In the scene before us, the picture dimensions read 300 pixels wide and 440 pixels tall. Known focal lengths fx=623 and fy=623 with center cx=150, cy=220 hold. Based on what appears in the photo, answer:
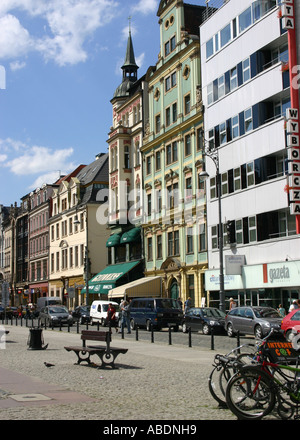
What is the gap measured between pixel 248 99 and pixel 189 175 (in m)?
9.84

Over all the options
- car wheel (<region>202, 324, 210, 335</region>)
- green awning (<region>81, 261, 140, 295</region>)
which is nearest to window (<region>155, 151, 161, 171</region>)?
green awning (<region>81, 261, 140, 295</region>)

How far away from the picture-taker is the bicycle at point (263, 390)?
27.5ft

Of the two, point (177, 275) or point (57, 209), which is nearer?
point (177, 275)

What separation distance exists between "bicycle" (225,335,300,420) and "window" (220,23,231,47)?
33702 millimetres

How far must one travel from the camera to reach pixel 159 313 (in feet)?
113

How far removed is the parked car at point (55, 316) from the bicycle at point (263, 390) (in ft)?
102

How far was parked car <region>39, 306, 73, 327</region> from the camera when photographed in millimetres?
39906

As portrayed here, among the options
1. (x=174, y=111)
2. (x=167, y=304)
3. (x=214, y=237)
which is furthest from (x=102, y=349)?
(x=174, y=111)

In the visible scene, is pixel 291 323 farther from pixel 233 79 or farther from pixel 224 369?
pixel 233 79

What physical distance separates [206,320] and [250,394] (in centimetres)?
2327

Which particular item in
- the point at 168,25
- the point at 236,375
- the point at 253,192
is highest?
the point at 168,25

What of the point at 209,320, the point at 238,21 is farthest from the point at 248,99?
the point at 209,320
